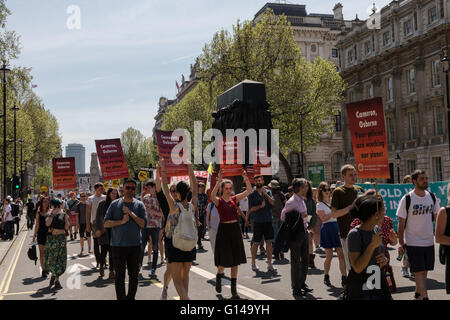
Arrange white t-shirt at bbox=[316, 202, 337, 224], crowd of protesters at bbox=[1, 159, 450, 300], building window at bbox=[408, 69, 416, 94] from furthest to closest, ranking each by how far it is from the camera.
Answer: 1. building window at bbox=[408, 69, 416, 94]
2. white t-shirt at bbox=[316, 202, 337, 224]
3. crowd of protesters at bbox=[1, 159, 450, 300]

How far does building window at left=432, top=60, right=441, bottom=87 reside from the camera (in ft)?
135

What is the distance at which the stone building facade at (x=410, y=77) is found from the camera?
40719mm

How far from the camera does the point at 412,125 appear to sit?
45219 millimetres

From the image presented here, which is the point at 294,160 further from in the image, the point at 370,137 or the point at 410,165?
the point at 370,137

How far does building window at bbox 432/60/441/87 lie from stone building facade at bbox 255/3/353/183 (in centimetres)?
2314

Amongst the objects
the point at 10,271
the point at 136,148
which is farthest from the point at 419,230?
the point at 136,148

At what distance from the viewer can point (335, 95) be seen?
4159cm

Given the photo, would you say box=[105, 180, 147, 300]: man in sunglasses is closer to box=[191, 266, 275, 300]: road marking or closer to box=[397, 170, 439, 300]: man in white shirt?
box=[191, 266, 275, 300]: road marking

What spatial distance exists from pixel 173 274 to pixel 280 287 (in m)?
2.73

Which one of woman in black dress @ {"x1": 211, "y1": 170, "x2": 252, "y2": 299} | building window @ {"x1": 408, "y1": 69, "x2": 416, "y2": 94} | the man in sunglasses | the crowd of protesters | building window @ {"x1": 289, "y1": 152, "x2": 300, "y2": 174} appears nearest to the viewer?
the crowd of protesters

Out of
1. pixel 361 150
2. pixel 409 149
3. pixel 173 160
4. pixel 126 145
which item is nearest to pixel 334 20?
pixel 409 149

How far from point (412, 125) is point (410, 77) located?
14.5ft

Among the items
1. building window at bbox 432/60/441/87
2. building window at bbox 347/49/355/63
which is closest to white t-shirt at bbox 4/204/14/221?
building window at bbox 432/60/441/87
